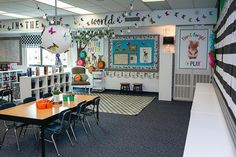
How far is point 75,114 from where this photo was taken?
4527 mm

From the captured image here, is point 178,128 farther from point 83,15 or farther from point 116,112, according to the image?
point 83,15

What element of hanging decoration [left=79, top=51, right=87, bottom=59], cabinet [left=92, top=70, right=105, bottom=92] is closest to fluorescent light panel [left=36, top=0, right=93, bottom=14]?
hanging decoration [left=79, top=51, right=87, bottom=59]

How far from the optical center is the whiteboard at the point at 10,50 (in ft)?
37.2

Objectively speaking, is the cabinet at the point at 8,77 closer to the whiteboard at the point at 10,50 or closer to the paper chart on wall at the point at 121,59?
the whiteboard at the point at 10,50

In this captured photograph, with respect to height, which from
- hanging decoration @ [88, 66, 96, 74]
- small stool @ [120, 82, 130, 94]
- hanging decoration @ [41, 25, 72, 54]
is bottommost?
small stool @ [120, 82, 130, 94]

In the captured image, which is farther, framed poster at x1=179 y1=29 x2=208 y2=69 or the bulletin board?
the bulletin board

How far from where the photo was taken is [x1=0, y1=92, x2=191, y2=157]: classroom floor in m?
3.88

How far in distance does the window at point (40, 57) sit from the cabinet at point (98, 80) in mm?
1882

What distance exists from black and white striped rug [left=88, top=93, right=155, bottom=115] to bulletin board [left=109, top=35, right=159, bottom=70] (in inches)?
57.8

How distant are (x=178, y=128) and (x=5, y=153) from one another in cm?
355

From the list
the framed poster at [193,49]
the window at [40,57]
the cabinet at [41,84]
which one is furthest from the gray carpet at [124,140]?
the window at [40,57]

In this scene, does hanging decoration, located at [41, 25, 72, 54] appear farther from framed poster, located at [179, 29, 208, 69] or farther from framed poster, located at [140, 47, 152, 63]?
framed poster, located at [140, 47, 152, 63]

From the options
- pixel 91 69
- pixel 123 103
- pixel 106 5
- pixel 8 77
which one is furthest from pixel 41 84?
pixel 106 5

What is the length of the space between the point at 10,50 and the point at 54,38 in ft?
29.0
